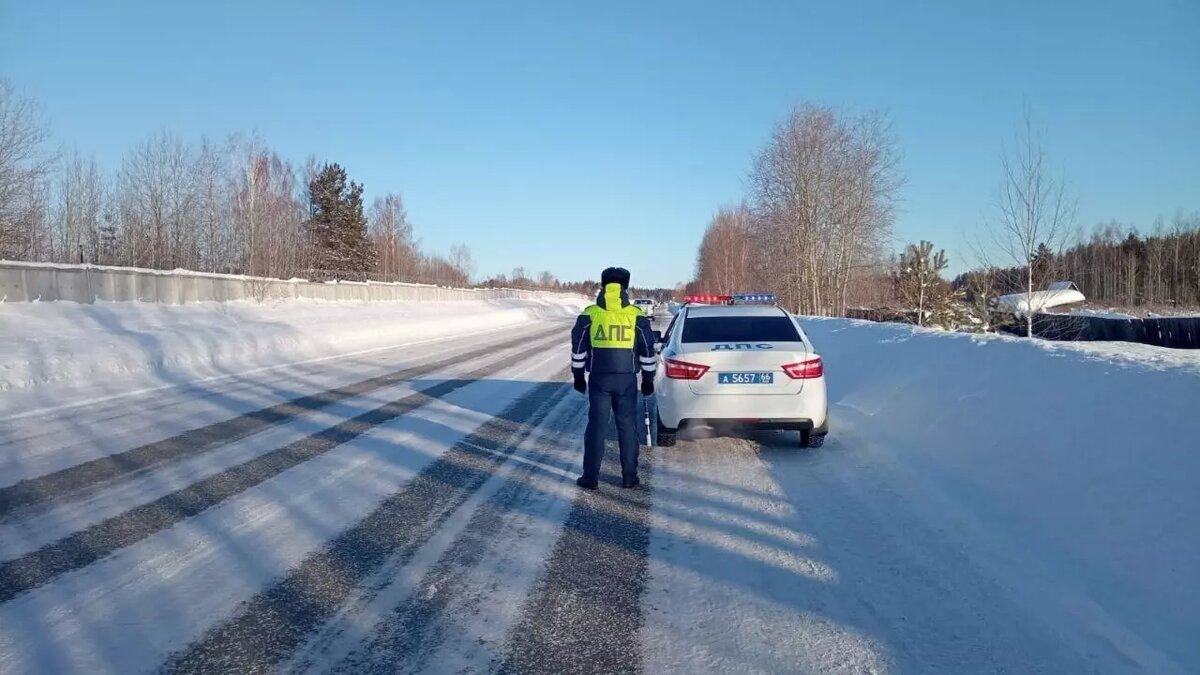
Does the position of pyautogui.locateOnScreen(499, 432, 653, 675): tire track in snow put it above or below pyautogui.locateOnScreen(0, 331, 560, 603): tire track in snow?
below

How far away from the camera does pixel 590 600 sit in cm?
388

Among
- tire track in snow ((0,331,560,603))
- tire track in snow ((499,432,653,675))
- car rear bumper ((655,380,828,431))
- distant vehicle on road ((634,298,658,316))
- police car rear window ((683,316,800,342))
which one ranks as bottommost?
tire track in snow ((499,432,653,675))

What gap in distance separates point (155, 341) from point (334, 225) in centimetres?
4887

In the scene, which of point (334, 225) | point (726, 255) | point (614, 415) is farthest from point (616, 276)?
point (726, 255)

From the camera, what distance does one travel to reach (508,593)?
3959mm

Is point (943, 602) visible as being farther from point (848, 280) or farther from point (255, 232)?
point (255, 232)

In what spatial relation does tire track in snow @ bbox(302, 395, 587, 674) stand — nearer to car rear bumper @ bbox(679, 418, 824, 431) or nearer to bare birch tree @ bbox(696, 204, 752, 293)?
car rear bumper @ bbox(679, 418, 824, 431)

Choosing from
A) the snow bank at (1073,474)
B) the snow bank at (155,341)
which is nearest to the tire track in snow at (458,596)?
the snow bank at (1073,474)

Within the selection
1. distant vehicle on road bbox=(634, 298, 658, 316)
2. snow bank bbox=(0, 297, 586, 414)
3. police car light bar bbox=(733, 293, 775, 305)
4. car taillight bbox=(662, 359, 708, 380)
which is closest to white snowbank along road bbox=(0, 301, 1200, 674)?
car taillight bbox=(662, 359, 708, 380)

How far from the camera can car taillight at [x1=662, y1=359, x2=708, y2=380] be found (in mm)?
7320

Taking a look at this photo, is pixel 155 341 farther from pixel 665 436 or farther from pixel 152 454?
pixel 665 436

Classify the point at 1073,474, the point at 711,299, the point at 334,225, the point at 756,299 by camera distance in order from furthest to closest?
the point at 334,225
the point at 711,299
the point at 756,299
the point at 1073,474

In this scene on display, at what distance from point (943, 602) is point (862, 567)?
0.57 metres

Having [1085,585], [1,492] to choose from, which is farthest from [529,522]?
[1,492]
